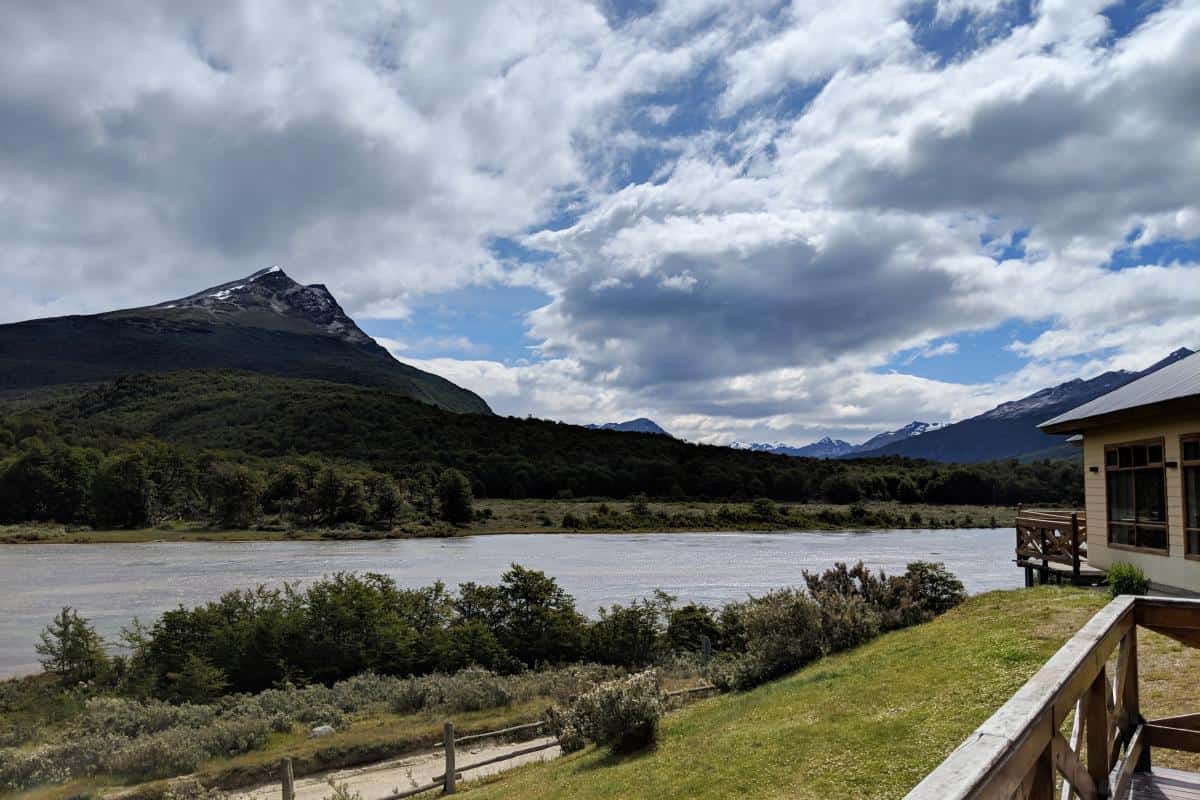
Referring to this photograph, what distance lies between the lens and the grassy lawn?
7738mm

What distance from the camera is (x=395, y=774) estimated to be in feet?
52.1

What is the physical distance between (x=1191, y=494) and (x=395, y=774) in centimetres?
1494

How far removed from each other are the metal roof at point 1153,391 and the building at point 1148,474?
0.09 feet

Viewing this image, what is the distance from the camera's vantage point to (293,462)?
318 feet

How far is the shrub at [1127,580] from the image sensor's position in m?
13.4

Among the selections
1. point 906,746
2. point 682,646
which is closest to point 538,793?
point 906,746

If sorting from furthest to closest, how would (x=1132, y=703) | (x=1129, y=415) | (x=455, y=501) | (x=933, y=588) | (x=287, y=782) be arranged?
(x=455, y=501) < (x=933, y=588) < (x=1129, y=415) < (x=287, y=782) < (x=1132, y=703)

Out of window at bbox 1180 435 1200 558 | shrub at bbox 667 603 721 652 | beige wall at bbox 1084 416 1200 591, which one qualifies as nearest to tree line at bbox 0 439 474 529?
shrub at bbox 667 603 721 652

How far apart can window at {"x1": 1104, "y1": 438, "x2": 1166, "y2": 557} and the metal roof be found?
0.77m

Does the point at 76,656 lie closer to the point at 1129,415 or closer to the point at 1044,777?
the point at 1044,777

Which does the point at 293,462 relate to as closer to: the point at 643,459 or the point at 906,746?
the point at 643,459

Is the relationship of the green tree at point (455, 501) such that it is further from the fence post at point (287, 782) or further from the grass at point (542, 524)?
the fence post at point (287, 782)

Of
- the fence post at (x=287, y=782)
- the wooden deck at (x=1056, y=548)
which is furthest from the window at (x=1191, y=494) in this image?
the fence post at (x=287, y=782)

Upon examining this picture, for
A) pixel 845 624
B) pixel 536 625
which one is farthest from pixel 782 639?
pixel 536 625
